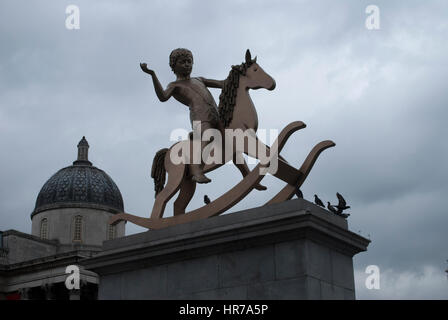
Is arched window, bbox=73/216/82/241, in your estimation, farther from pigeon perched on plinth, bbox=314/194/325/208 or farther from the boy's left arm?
pigeon perched on plinth, bbox=314/194/325/208

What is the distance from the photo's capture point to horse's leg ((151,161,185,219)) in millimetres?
13738

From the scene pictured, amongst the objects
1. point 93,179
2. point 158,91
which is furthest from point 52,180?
point 158,91

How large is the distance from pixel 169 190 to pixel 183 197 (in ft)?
1.15

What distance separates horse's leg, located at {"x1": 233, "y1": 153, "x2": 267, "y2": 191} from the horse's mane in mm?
675

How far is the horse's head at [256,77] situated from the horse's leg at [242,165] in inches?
54.3

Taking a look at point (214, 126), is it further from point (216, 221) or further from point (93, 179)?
point (93, 179)

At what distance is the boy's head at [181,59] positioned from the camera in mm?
14352

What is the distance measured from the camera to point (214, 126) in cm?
1385

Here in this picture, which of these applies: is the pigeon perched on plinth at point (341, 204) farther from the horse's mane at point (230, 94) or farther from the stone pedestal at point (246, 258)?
the horse's mane at point (230, 94)

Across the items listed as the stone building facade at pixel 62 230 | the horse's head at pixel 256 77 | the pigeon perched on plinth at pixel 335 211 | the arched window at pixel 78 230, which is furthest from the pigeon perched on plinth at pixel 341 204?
the arched window at pixel 78 230

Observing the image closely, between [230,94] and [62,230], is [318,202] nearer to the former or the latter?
[230,94]

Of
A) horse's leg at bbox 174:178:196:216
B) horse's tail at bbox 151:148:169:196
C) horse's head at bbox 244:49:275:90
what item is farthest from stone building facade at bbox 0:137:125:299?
horse's head at bbox 244:49:275:90
